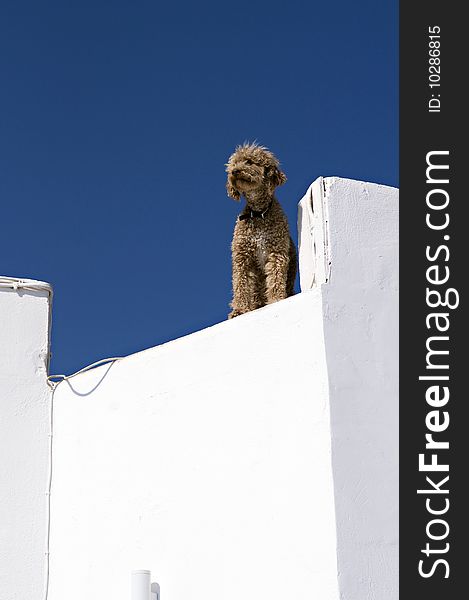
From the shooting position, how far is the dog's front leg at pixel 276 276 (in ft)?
16.4

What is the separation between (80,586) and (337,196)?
258 cm

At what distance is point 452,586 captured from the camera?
3.77 m

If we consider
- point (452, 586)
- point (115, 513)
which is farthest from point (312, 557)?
point (115, 513)

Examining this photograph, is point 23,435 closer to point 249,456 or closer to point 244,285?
point 244,285

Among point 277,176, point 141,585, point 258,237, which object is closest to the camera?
point 141,585

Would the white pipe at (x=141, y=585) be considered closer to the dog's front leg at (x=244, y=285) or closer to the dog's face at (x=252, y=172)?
the dog's front leg at (x=244, y=285)

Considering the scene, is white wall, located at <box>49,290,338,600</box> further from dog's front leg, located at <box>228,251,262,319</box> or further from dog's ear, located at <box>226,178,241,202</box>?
dog's ear, located at <box>226,178,241,202</box>

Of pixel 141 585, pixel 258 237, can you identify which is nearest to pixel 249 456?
pixel 141 585

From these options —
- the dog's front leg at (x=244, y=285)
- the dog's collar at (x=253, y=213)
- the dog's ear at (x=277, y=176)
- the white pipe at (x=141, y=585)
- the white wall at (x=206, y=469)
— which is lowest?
the white pipe at (x=141, y=585)

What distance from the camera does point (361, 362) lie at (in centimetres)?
416

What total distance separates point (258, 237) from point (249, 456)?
1312 millimetres

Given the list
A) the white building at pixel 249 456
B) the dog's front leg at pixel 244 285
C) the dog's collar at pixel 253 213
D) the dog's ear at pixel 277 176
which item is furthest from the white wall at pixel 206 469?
the dog's ear at pixel 277 176

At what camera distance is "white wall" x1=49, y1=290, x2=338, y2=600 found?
4.06 m

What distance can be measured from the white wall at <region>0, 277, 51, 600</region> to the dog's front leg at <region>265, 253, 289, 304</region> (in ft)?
5.42
